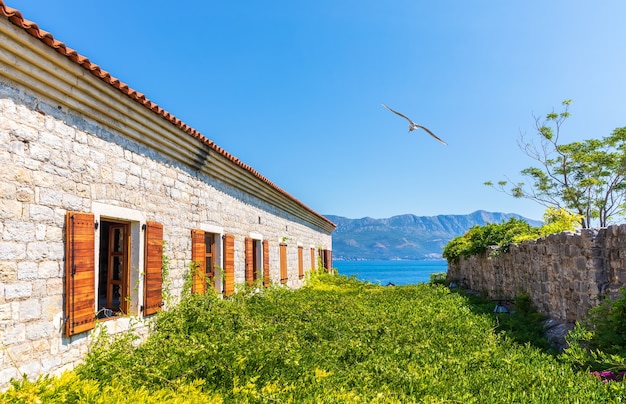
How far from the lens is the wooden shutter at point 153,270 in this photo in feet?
20.5

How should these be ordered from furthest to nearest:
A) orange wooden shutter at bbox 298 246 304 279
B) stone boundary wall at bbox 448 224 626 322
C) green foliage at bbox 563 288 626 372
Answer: orange wooden shutter at bbox 298 246 304 279
stone boundary wall at bbox 448 224 626 322
green foliage at bbox 563 288 626 372

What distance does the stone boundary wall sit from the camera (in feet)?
21.6

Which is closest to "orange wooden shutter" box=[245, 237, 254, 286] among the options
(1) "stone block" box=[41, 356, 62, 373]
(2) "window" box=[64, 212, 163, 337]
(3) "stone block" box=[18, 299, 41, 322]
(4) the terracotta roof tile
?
(4) the terracotta roof tile

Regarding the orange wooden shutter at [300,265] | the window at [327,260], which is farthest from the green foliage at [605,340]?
the window at [327,260]

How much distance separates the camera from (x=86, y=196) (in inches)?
202

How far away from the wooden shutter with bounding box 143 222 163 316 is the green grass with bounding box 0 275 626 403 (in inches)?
15.4

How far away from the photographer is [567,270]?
25.7 feet

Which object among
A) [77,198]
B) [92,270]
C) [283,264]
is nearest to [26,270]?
[92,270]

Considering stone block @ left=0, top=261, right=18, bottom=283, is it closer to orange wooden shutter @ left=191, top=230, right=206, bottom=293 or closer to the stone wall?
the stone wall

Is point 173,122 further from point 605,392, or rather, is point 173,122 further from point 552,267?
point 552,267

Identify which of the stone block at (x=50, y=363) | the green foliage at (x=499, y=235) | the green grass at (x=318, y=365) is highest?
the green foliage at (x=499, y=235)

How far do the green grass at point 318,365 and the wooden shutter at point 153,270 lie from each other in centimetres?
39

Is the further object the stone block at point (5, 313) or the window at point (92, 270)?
the window at point (92, 270)

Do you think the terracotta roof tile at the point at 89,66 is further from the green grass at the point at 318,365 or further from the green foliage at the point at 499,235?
the green foliage at the point at 499,235
